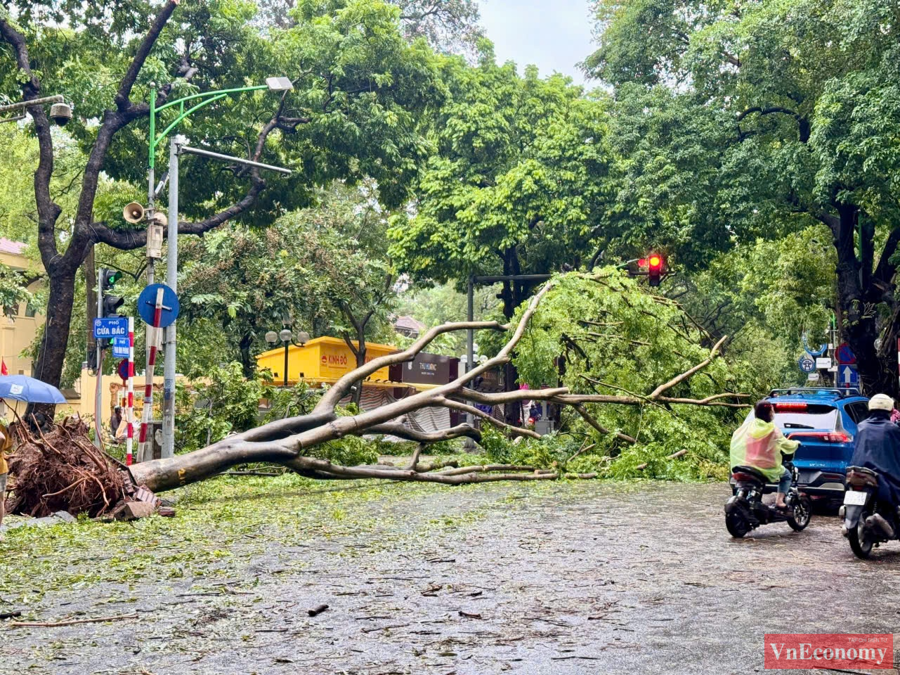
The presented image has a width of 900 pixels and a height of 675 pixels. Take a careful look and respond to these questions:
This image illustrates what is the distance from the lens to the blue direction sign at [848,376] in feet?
97.9

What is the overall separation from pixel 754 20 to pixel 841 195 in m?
5.67

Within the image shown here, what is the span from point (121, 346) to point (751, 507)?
490 inches

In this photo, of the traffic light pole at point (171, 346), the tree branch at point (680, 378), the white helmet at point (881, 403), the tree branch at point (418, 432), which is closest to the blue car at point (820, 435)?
the white helmet at point (881, 403)

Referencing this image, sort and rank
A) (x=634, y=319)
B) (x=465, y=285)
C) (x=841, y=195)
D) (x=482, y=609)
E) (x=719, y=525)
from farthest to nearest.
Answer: (x=465, y=285)
(x=841, y=195)
(x=634, y=319)
(x=719, y=525)
(x=482, y=609)

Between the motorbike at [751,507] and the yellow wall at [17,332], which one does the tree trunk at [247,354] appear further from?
the motorbike at [751,507]

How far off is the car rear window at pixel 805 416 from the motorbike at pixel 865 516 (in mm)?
3682

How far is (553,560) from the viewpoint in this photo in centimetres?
969

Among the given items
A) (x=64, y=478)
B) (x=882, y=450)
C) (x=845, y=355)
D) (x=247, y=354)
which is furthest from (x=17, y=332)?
(x=882, y=450)

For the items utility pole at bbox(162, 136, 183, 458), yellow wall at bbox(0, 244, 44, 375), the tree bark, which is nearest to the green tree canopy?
the tree bark

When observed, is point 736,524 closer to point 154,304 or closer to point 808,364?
point 154,304

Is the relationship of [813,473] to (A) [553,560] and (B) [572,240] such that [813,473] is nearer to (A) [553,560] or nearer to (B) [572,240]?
(A) [553,560]

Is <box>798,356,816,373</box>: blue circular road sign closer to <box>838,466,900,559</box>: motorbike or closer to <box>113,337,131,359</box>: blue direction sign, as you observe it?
<box>113,337,131,359</box>: blue direction sign

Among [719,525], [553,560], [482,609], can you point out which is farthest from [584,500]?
[482,609]

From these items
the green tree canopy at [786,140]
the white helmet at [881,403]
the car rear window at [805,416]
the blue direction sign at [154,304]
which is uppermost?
the green tree canopy at [786,140]
